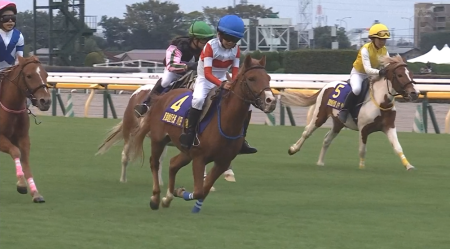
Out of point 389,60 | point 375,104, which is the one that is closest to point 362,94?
point 375,104

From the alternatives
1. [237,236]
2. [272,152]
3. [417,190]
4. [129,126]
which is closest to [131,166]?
[129,126]

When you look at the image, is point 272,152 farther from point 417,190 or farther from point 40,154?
point 417,190

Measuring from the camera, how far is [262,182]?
41.0ft

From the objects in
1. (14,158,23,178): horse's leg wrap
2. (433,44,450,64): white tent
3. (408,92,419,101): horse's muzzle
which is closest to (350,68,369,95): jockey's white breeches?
(408,92,419,101): horse's muzzle

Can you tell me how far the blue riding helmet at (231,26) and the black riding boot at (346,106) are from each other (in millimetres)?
5423

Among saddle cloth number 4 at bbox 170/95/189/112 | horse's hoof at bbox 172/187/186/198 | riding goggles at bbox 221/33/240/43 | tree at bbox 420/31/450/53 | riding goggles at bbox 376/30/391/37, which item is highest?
riding goggles at bbox 221/33/240/43

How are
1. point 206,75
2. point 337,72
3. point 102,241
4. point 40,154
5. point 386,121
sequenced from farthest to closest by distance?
1. point 337,72
2. point 40,154
3. point 386,121
4. point 206,75
5. point 102,241

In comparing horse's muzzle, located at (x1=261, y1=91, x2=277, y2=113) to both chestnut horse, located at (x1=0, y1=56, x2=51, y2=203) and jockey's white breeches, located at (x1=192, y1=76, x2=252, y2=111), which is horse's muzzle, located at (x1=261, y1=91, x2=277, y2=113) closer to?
jockey's white breeches, located at (x1=192, y1=76, x2=252, y2=111)

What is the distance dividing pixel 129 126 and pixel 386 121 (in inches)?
149

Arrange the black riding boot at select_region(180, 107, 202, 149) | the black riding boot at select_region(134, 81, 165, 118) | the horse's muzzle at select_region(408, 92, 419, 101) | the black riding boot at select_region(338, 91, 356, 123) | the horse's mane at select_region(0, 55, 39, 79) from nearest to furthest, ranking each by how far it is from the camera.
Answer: the black riding boot at select_region(180, 107, 202, 149)
the horse's mane at select_region(0, 55, 39, 79)
the black riding boot at select_region(134, 81, 165, 118)
the horse's muzzle at select_region(408, 92, 419, 101)
the black riding boot at select_region(338, 91, 356, 123)

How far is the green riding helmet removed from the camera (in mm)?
11664

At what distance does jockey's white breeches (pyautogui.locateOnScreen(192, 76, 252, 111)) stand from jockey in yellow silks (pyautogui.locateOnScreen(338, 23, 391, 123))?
4879mm

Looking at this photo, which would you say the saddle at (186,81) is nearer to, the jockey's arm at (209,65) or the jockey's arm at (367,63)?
the jockey's arm at (209,65)

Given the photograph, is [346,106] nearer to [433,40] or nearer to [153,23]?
[153,23]
